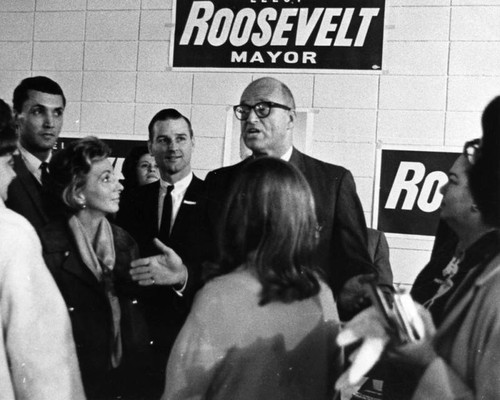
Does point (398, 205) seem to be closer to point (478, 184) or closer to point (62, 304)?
point (478, 184)

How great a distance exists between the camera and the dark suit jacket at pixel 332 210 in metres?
1.16

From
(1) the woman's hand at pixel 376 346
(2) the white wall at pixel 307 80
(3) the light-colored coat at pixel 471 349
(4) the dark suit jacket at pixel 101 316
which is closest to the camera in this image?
(3) the light-colored coat at pixel 471 349

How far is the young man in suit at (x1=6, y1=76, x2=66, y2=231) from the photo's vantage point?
1251mm

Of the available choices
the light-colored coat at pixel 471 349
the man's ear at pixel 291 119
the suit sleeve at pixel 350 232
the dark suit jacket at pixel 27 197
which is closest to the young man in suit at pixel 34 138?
the dark suit jacket at pixel 27 197

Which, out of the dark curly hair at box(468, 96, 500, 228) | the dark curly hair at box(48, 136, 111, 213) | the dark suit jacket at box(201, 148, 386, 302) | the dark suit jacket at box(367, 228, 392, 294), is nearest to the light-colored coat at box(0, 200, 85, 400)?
the dark curly hair at box(48, 136, 111, 213)

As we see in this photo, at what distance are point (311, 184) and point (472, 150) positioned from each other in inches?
12.3

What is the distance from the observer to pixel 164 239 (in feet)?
4.08

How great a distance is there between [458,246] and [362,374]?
305 mm

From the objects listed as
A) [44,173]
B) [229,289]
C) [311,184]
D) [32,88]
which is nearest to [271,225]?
[229,289]

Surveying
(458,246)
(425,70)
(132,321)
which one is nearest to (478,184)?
(458,246)

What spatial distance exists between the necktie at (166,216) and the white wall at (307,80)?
0.26ft

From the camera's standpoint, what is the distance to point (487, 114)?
1074 millimetres

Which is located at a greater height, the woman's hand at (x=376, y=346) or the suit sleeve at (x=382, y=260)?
the suit sleeve at (x=382, y=260)

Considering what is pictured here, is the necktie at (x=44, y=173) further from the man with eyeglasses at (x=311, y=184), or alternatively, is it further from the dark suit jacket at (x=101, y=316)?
the man with eyeglasses at (x=311, y=184)
